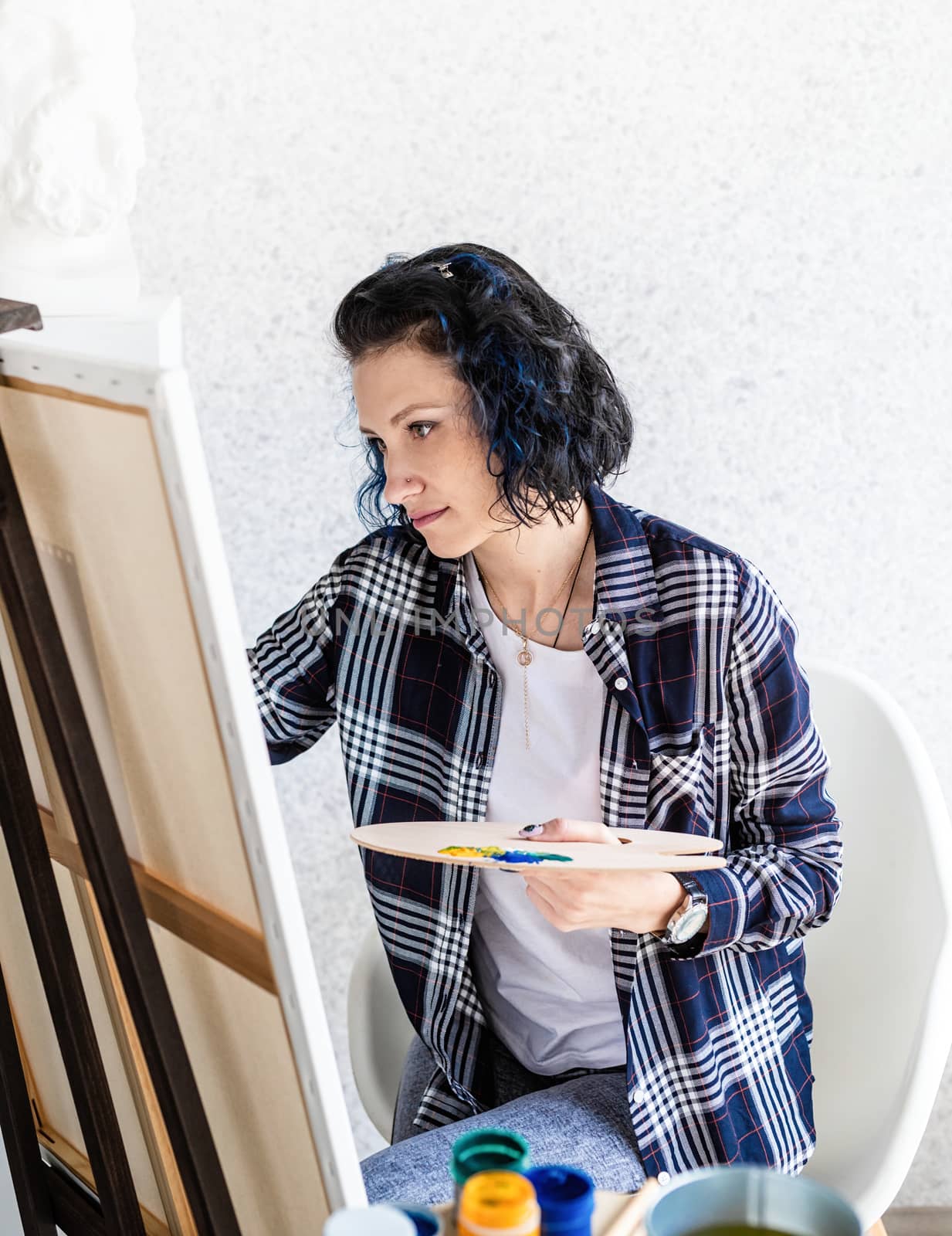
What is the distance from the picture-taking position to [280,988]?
2.28 feet

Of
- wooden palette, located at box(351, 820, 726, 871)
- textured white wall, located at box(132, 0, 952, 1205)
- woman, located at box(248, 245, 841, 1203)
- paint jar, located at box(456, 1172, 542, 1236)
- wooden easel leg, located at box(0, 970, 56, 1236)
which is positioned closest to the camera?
paint jar, located at box(456, 1172, 542, 1236)

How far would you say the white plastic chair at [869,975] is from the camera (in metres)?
1.26

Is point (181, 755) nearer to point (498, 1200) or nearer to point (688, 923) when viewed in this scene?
point (498, 1200)

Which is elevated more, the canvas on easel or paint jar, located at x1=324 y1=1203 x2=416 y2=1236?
the canvas on easel

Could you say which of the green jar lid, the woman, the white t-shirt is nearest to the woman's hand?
the woman

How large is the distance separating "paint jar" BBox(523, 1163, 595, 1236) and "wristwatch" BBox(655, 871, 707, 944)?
1.64ft

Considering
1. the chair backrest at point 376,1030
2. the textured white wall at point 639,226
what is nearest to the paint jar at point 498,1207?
the chair backrest at point 376,1030

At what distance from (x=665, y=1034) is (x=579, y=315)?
851 millimetres

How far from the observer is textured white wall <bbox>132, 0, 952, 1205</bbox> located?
149 cm

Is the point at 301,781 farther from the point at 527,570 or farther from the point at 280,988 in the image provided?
the point at 280,988

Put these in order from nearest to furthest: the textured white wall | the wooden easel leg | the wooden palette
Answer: the wooden palette < the wooden easel leg < the textured white wall

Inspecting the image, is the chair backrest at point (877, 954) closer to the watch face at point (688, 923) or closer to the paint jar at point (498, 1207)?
the watch face at point (688, 923)

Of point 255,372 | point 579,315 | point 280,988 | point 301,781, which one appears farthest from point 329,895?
point 280,988

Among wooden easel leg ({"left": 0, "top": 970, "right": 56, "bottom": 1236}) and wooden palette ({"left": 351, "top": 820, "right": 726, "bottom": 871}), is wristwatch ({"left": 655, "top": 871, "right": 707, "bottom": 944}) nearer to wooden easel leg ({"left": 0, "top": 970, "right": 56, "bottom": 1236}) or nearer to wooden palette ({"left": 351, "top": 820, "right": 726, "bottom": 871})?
wooden palette ({"left": 351, "top": 820, "right": 726, "bottom": 871})
